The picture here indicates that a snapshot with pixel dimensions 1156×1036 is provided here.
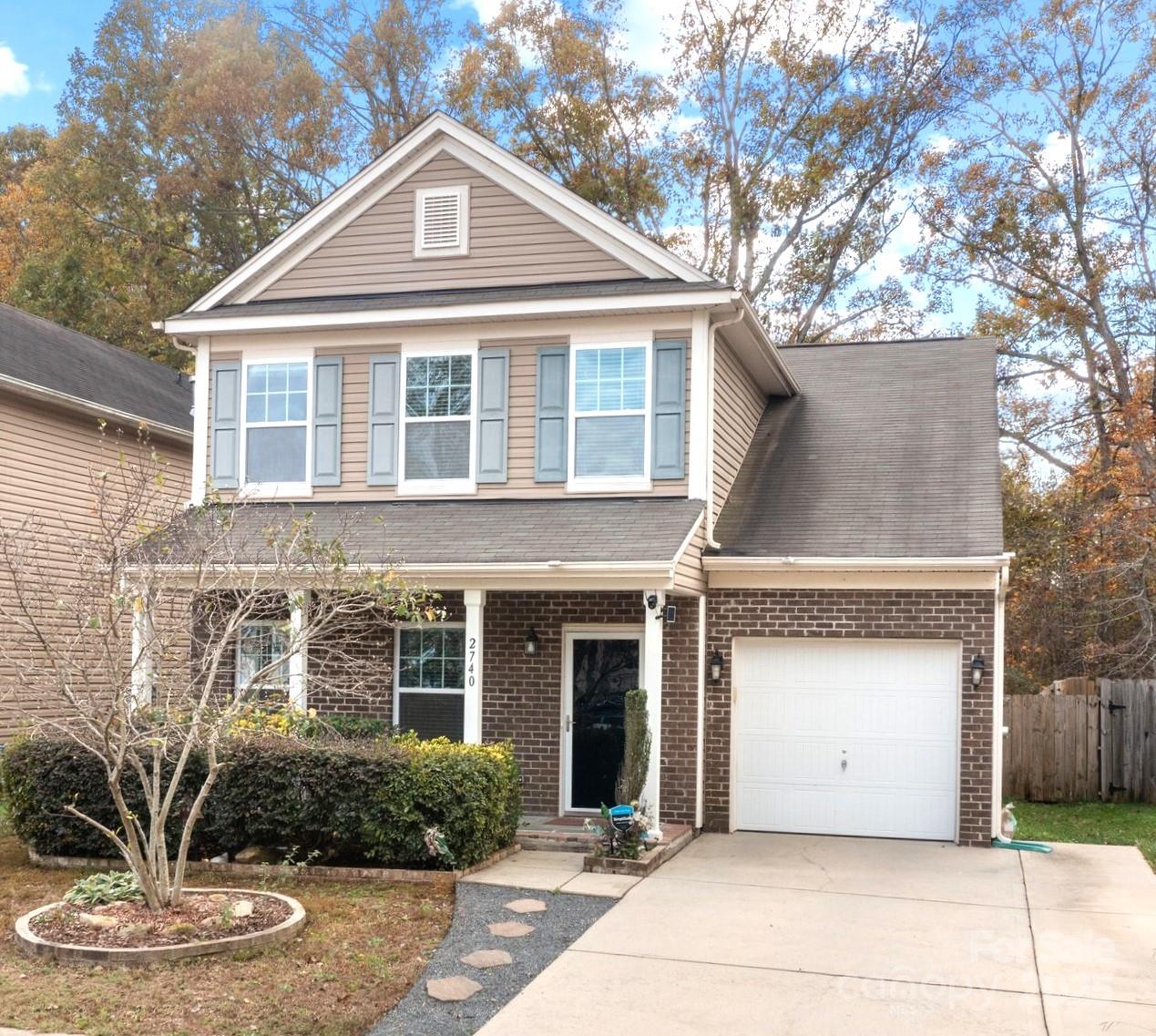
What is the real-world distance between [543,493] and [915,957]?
6.57 meters

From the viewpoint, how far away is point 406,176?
552 inches

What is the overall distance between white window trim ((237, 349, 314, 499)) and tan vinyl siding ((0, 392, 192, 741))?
3.26 m

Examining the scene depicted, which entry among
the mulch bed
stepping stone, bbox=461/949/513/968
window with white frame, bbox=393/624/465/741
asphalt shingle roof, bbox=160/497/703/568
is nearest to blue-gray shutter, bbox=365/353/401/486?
asphalt shingle roof, bbox=160/497/703/568

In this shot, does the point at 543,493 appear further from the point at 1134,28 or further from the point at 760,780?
the point at 1134,28

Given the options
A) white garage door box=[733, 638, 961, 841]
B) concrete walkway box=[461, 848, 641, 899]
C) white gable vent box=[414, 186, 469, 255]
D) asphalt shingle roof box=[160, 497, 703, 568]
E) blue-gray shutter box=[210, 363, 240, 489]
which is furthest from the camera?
blue-gray shutter box=[210, 363, 240, 489]

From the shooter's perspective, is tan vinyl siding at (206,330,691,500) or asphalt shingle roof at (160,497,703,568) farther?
tan vinyl siding at (206,330,691,500)

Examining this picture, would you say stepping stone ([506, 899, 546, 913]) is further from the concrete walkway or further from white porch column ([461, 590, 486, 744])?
white porch column ([461, 590, 486, 744])

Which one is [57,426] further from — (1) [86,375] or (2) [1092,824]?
(2) [1092,824]

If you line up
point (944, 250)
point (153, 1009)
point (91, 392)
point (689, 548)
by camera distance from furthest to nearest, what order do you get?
point (944, 250) < point (91, 392) < point (689, 548) < point (153, 1009)

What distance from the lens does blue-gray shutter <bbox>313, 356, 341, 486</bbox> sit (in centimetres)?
1384

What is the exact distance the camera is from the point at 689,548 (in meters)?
12.0

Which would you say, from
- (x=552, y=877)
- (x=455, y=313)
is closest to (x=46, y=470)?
(x=455, y=313)

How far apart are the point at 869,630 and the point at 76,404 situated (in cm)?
1096

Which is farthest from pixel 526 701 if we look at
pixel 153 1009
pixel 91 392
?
pixel 91 392
